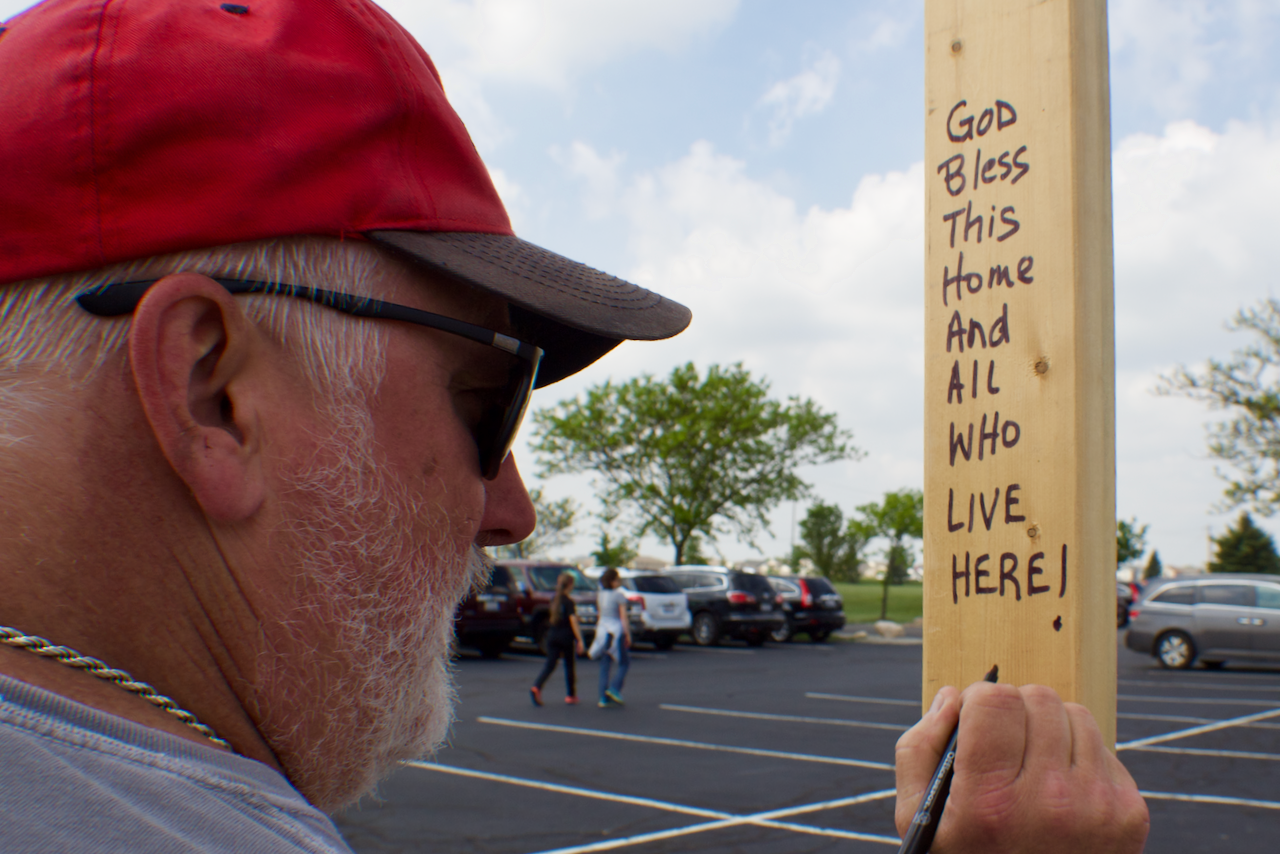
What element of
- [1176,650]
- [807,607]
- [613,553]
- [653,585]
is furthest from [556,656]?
[613,553]

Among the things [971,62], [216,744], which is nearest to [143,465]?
[216,744]

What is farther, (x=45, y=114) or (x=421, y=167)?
(x=421, y=167)

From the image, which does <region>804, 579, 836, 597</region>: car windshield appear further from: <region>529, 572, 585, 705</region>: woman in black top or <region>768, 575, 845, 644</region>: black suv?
<region>529, 572, 585, 705</region>: woman in black top

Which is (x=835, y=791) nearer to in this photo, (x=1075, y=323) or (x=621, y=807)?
(x=621, y=807)

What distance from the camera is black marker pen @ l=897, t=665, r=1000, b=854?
1.27 m

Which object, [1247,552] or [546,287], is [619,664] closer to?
[546,287]

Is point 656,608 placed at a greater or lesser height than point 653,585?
lesser

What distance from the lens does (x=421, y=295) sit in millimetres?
1200

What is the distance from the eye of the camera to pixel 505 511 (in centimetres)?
140

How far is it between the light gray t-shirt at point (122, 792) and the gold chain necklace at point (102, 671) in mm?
58

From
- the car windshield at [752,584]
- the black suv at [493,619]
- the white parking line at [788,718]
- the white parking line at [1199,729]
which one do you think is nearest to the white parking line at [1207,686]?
the white parking line at [1199,729]

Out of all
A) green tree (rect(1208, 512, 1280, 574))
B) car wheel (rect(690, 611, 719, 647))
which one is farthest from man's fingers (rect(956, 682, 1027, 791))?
green tree (rect(1208, 512, 1280, 574))

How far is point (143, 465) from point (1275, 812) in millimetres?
8329

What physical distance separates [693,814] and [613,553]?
32.5 meters
